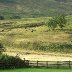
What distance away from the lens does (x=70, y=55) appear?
246 feet

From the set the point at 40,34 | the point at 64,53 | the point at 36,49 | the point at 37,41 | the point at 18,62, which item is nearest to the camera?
the point at 18,62

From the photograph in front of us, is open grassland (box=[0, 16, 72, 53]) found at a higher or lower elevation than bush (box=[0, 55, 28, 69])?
higher

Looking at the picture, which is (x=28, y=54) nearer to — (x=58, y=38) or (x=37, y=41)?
(x=37, y=41)

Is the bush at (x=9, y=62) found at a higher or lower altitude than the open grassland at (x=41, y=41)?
lower

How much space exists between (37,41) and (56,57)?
1895 cm

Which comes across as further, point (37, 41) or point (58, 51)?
point (37, 41)

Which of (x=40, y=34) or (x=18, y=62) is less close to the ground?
(x=40, y=34)

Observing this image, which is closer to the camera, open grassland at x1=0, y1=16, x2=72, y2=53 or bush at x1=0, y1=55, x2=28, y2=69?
bush at x1=0, y1=55, x2=28, y2=69

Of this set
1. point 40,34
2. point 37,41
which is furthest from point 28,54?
point 40,34

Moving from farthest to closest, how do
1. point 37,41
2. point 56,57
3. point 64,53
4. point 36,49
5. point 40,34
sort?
point 40,34
point 37,41
point 36,49
point 64,53
point 56,57

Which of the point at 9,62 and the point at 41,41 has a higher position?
the point at 41,41

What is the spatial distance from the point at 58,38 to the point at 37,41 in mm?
8397

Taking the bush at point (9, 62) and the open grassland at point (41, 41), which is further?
the open grassland at point (41, 41)

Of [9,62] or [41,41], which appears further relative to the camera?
[41,41]
